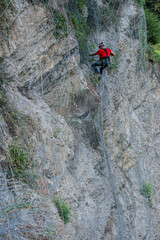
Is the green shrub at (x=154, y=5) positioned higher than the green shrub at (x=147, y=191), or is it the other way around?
the green shrub at (x=154, y=5)

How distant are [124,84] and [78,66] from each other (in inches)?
104

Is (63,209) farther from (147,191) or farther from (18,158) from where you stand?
(147,191)

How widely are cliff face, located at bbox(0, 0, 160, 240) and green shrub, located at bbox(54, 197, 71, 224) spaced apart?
14 cm

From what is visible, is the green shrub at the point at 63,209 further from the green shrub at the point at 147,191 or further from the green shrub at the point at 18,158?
the green shrub at the point at 147,191

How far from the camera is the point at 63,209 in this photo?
13.2 ft

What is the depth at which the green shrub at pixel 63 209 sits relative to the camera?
395 cm

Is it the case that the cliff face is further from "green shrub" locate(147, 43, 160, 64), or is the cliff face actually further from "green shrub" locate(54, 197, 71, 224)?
"green shrub" locate(147, 43, 160, 64)

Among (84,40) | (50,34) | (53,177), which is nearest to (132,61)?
(84,40)

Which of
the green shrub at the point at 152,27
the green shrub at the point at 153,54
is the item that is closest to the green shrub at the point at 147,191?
the green shrub at the point at 153,54

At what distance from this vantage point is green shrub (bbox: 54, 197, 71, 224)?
3.95m

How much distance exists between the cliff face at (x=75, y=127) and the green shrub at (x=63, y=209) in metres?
0.14

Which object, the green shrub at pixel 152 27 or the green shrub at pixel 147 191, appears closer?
the green shrub at pixel 147 191

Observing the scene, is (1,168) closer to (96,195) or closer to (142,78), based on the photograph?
(96,195)

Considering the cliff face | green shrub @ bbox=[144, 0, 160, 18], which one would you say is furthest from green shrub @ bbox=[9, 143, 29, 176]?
green shrub @ bbox=[144, 0, 160, 18]
